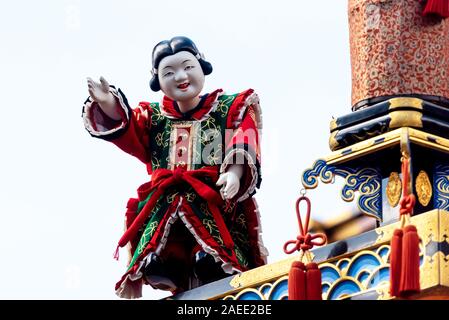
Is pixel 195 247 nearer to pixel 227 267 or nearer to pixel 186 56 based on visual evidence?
pixel 227 267

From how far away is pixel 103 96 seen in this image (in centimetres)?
962

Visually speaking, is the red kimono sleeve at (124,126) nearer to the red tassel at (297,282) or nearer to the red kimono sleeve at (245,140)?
the red kimono sleeve at (245,140)

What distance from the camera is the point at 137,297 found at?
955cm

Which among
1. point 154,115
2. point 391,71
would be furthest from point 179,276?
point 391,71

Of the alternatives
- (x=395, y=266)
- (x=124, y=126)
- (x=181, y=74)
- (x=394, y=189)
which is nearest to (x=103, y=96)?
(x=124, y=126)

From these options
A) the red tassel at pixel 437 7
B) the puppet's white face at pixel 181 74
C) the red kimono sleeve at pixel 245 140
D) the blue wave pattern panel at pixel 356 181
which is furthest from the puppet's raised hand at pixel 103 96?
the red tassel at pixel 437 7

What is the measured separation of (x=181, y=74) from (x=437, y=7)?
1374mm

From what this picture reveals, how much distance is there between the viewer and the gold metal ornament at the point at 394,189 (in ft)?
28.6

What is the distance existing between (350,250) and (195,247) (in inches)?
52.3

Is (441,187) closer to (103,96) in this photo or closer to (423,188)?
(423,188)

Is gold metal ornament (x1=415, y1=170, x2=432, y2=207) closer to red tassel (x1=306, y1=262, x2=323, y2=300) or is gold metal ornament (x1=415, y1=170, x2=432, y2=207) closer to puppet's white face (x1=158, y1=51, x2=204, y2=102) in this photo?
red tassel (x1=306, y1=262, x2=323, y2=300)

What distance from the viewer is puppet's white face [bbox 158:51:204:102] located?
9.83 meters
